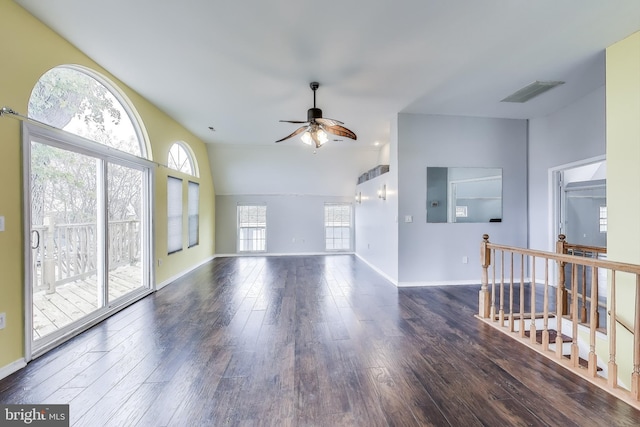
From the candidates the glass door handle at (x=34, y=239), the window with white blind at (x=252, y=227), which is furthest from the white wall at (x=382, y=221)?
the glass door handle at (x=34, y=239)

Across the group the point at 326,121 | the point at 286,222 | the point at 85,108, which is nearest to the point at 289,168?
the point at 286,222

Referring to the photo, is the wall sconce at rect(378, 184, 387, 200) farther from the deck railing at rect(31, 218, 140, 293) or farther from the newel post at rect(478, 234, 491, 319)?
the deck railing at rect(31, 218, 140, 293)

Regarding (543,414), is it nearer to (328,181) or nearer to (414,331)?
(414,331)

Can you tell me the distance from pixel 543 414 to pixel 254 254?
272 inches

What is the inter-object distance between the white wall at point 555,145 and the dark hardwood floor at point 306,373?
91.0 inches

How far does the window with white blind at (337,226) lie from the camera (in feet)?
26.2

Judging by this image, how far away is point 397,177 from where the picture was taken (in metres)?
4.44

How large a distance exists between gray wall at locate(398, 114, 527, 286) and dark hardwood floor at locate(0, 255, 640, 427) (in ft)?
3.68

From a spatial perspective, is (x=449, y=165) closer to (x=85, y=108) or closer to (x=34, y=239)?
(x=85, y=108)

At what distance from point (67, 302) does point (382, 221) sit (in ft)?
16.0

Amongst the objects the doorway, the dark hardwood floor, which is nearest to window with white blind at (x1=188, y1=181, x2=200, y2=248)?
the doorway

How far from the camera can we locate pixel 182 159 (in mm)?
5461

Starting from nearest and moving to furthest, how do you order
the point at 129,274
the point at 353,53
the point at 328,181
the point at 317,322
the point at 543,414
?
the point at 543,414 → the point at 353,53 → the point at 317,322 → the point at 129,274 → the point at 328,181

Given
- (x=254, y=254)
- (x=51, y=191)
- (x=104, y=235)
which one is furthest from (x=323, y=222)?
(x=51, y=191)
